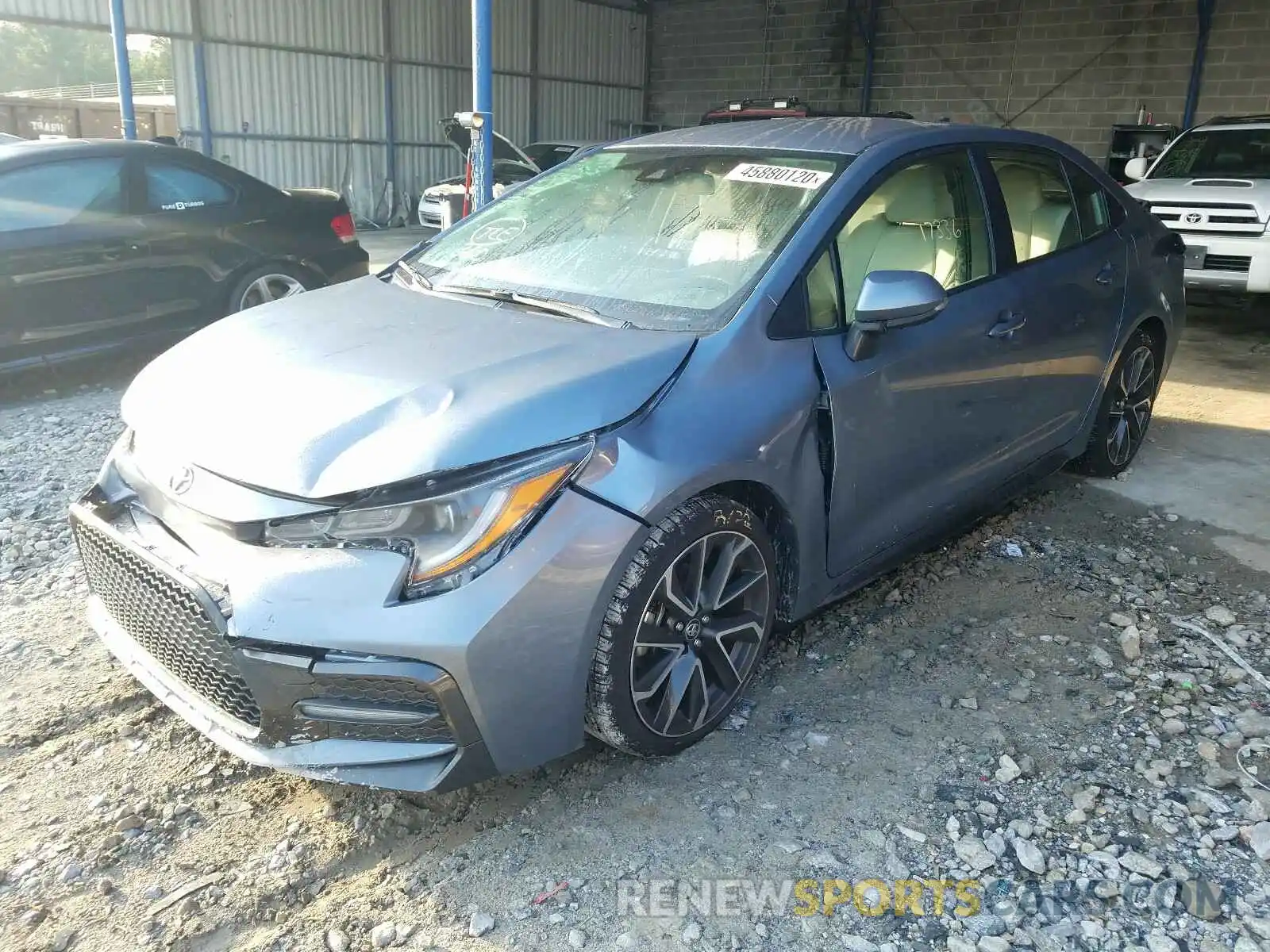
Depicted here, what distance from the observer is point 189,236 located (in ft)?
20.0

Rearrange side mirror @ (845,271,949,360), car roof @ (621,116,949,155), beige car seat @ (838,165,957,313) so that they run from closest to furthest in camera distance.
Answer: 1. side mirror @ (845,271,949,360)
2. beige car seat @ (838,165,957,313)
3. car roof @ (621,116,949,155)

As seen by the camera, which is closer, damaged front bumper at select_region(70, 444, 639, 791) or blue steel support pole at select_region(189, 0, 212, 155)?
damaged front bumper at select_region(70, 444, 639, 791)

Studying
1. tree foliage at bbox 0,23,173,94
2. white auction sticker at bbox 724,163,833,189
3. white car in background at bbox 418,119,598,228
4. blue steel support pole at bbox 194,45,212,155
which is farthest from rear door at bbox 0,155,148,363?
tree foliage at bbox 0,23,173,94

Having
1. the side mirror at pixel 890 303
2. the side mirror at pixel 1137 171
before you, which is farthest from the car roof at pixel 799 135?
the side mirror at pixel 1137 171

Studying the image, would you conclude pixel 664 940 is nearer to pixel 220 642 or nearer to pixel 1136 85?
pixel 220 642

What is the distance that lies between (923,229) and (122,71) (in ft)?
35.3

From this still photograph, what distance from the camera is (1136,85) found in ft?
50.2

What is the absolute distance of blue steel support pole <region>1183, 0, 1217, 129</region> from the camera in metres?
14.4

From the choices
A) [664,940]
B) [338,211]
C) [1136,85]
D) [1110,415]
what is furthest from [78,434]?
[1136,85]

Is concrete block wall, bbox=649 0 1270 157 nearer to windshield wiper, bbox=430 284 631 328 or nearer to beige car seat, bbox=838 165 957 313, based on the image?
beige car seat, bbox=838 165 957 313

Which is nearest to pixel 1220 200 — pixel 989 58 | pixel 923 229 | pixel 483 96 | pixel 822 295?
→ pixel 483 96

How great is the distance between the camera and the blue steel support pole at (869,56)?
17.6 m

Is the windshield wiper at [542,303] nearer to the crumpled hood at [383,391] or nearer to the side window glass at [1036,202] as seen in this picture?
the crumpled hood at [383,391]

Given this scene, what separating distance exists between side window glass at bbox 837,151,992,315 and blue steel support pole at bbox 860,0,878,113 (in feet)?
52.5
